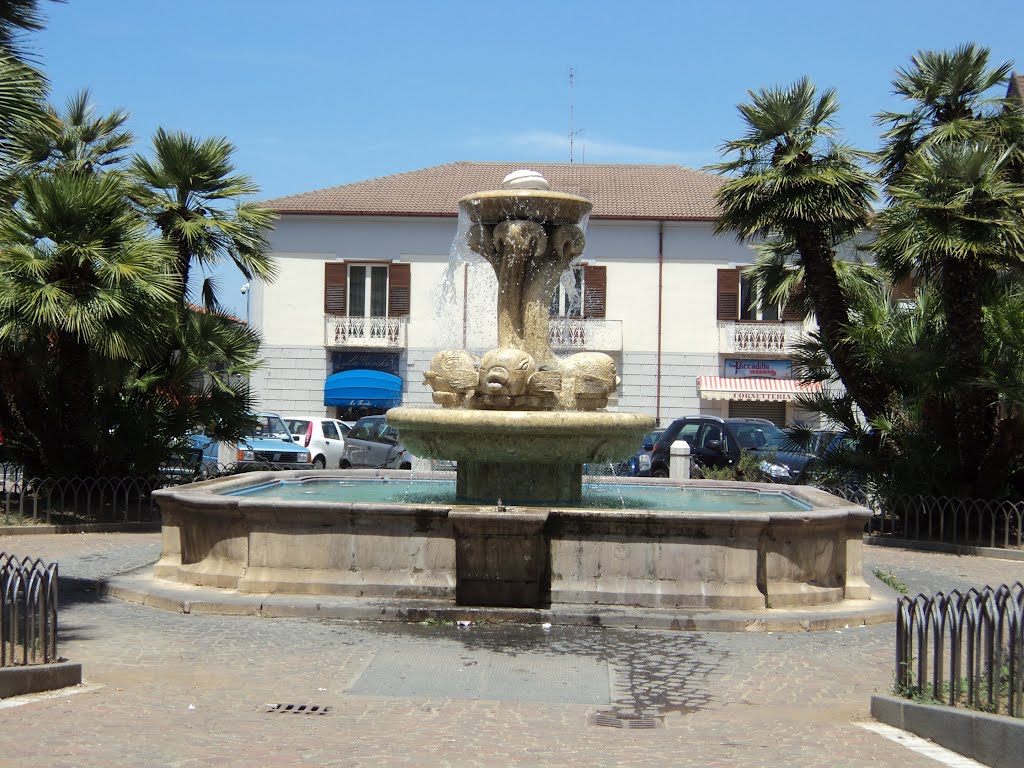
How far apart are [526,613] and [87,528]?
7.96 m

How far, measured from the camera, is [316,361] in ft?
122

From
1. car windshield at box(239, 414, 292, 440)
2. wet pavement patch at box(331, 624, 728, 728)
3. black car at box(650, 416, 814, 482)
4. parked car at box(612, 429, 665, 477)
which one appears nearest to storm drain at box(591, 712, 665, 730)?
wet pavement patch at box(331, 624, 728, 728)

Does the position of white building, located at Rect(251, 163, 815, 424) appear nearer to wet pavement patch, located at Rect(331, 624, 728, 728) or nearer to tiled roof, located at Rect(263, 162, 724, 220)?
tiled roof, located at Rect(263, 162, 724, 220)

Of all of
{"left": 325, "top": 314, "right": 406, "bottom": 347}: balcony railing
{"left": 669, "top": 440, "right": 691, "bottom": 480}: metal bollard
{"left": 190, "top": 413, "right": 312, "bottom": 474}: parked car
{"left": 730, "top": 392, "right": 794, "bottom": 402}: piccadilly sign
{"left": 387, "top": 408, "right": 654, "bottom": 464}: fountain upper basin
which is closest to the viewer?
{"left": 387, "top": 408, "right": 654, "bottom": 464}: fountain upper basin

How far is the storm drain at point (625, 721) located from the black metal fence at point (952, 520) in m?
9.57

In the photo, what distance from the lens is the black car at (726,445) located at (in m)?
19.8

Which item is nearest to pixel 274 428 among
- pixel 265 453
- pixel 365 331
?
pixel 265 453

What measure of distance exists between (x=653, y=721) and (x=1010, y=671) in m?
1.79

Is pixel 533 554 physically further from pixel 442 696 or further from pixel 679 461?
pixel 679 461

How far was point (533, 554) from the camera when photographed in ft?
28.1

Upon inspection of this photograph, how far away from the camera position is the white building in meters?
36.1

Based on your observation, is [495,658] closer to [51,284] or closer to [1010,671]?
[1010,671]

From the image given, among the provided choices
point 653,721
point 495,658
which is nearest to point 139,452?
point 495,658

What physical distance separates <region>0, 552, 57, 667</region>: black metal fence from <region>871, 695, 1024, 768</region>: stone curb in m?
4.58
